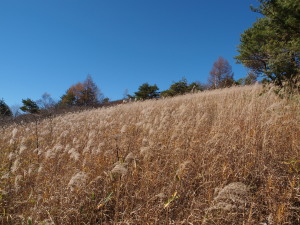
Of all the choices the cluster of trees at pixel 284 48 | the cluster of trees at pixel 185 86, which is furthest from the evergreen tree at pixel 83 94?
the cluster of trees at pixel 284 48

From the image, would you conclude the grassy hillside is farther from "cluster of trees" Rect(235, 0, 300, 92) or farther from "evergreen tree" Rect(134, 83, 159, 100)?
"evergreen tree" Rect(134, 83, 159, 100)

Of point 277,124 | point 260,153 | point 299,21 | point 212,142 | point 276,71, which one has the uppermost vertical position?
point 299,21

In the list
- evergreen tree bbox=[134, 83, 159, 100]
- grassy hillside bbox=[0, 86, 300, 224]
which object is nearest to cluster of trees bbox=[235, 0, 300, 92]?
grassy hillside bbox=[0, 86, 300, 224]

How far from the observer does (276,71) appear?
4.62 m

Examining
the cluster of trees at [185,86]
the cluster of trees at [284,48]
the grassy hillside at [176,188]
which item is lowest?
the grassy hillside at [176,188]

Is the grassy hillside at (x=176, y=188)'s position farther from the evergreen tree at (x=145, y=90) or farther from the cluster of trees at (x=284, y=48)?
the evergreen tree at (x=145, y=90)

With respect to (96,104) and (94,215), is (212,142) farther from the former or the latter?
(96,104)

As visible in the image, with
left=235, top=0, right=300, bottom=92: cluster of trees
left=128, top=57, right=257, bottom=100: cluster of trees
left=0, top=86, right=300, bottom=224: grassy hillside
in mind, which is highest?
left=128, top=57, right=257, bottom=100: cluster of trees

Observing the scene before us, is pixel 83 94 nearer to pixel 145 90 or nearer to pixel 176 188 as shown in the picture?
pixel 145 90

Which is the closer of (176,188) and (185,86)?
(176,188)

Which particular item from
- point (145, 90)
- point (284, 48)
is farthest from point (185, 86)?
point (284, 48)

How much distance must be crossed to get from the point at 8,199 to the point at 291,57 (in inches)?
273

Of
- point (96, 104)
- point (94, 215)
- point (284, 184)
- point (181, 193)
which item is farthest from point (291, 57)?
point (96, 104)

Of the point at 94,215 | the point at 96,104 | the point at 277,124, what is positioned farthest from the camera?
the point at 96,104
